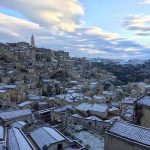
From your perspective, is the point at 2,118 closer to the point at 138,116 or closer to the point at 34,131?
the point at 34,131

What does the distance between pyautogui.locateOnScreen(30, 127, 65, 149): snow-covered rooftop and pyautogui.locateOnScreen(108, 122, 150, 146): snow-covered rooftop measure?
447 centimetres

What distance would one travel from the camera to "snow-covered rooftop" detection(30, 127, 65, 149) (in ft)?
→ 59.3

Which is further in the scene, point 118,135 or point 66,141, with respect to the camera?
point 66,141

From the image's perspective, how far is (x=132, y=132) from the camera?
47.4ft

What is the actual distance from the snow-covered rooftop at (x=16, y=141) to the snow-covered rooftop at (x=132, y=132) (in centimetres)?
482

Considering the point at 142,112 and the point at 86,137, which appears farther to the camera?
the point at 86,137

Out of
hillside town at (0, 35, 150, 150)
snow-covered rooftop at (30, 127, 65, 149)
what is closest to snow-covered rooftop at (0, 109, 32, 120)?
hillside town at (0, 35, 150, 150)

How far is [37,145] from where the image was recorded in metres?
18.2

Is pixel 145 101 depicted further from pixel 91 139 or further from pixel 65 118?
pixel 65 118

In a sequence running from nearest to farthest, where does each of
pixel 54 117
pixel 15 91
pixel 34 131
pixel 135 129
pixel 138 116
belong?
pixel 135 129 < pixel 138 116 < pixel 34 131 < pixel 54 117 < pixel 15 91

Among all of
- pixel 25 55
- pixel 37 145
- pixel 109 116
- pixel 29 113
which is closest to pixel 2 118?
pixel 29 113

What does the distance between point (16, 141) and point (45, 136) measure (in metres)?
3.08

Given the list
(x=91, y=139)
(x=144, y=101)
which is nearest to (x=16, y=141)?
(x=144, y=101)

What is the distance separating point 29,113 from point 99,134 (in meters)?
7.18
